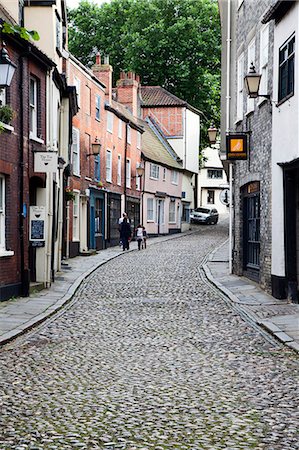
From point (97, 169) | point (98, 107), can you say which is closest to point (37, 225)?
point (97, 169)

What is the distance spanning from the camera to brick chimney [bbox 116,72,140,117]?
4481 centimetres

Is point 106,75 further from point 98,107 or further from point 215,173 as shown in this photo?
point 215,173

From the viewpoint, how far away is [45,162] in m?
15.9

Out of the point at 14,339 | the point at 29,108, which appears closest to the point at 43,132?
the point at 29,108

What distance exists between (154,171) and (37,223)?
2999 cm

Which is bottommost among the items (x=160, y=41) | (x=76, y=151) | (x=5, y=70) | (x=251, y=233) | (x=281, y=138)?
(x=251, y=233)

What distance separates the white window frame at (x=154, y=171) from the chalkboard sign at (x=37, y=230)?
29164 mm

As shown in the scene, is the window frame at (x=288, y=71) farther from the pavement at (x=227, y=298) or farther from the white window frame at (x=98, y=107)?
the white window frame at (x=98, y=107)

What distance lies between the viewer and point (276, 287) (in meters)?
14.5

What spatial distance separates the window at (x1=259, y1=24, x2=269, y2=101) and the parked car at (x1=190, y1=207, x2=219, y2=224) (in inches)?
1665

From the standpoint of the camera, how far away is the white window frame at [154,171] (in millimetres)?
44938

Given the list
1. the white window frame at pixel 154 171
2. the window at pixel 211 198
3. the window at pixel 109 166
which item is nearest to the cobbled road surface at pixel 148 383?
the window at pixel 109 166

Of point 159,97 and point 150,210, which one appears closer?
point 150,210

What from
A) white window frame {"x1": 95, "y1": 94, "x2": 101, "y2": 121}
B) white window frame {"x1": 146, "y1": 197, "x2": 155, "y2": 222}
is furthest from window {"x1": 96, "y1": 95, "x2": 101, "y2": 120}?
white window frame {"x1": 146, "y1": 197, "x2": 155, "y2": 222}
